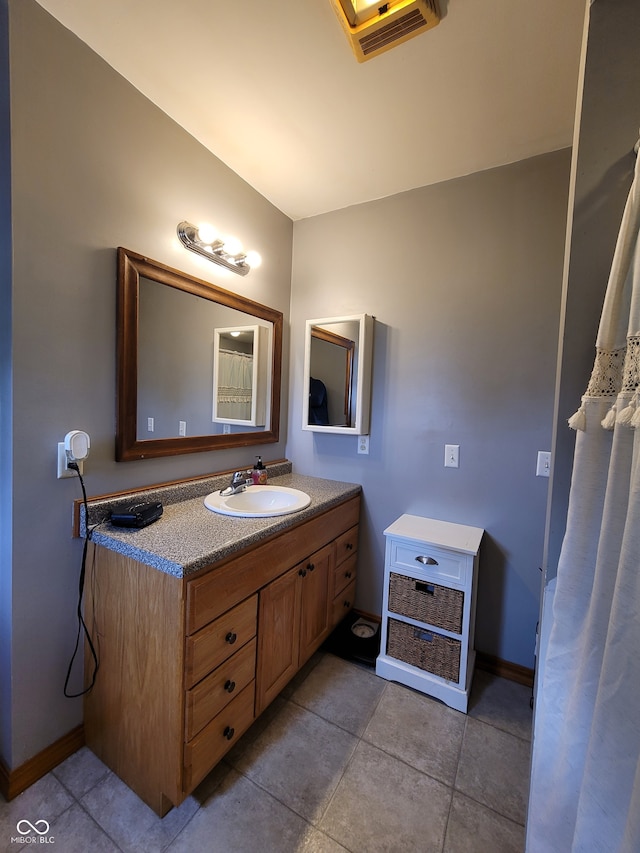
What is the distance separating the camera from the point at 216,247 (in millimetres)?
1703

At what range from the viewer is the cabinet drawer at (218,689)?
1.05 metres

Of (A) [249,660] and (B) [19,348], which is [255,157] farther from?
(A) [249,660]

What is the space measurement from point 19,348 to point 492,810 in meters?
2.18

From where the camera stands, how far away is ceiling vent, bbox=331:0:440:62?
1037 millimetres

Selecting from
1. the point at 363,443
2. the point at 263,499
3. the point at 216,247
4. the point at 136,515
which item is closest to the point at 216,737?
the point at 136,515

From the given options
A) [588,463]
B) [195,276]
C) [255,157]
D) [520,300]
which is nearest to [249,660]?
[588,463]

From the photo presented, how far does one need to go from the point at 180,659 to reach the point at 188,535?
0.36 m

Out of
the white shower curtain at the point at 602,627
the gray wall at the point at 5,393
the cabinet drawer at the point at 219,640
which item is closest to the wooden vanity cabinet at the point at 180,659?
the cabinet drawer at the point at 219,640

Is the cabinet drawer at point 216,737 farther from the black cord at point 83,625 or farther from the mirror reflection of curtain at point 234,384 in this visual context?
the mirror reflection of curtain at point 234,384

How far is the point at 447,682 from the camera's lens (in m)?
1.58

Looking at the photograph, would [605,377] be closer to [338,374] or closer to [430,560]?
[430,560]

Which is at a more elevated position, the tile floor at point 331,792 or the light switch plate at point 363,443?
the light switch plate at point 363,443

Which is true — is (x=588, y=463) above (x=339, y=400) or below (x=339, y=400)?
below

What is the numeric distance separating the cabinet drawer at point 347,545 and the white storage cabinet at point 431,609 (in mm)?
280
